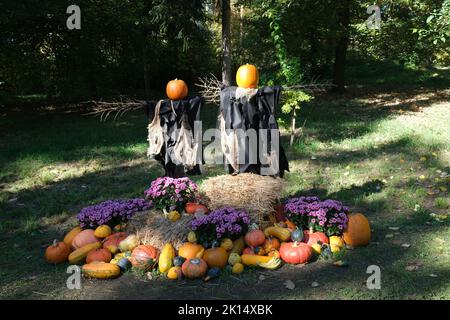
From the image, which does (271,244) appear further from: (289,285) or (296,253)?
(289,285)

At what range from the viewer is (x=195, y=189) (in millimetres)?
6023

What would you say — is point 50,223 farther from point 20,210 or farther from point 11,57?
point 11,57

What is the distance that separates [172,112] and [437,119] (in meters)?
9.56

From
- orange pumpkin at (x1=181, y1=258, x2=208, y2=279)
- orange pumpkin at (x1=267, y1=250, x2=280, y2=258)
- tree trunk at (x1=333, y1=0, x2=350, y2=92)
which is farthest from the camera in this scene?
tree trunk at (x1=333, y1=0, x2=350, y2=92)

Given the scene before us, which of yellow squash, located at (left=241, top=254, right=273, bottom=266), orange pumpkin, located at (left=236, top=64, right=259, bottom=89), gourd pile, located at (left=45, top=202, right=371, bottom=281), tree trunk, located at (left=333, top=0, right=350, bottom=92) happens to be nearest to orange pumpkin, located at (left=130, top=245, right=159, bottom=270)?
gourd pile, located at (left=45, top=202, right=371, bottom=281)

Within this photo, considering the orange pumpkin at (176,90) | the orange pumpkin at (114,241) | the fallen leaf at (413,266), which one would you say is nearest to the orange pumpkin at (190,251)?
the orange pumpkin at (114,241)

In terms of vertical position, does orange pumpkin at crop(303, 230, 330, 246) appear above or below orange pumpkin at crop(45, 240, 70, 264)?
above

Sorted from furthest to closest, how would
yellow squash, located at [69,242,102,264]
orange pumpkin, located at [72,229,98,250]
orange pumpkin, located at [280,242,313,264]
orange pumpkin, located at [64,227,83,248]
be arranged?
orange pumpkin, located at [64,227,83,248] < orange pumpkin, located at [72,229,98,250] < yellow squash, located at [69,242,102,264] < orange pumpkin, located at [280,242,313,264]

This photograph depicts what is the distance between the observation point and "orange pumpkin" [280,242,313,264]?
4984 millimetres

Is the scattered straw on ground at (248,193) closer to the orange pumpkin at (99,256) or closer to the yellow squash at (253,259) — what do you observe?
the yellow squash at (253,259)

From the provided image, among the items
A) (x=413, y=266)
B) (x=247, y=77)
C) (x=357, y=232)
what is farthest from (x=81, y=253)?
(x=413, y=266)

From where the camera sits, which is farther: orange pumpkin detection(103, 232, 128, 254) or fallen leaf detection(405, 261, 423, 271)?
orange pumpkin detection(103, 232, 128, 254)

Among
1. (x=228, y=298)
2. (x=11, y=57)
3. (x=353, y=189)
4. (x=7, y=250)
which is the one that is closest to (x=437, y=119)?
(x=353, y=189)

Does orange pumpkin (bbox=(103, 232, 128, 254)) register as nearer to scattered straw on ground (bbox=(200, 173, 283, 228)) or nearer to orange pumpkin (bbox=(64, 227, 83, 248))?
orange pumpkin (bbox=(64, 227, 83, 248))
